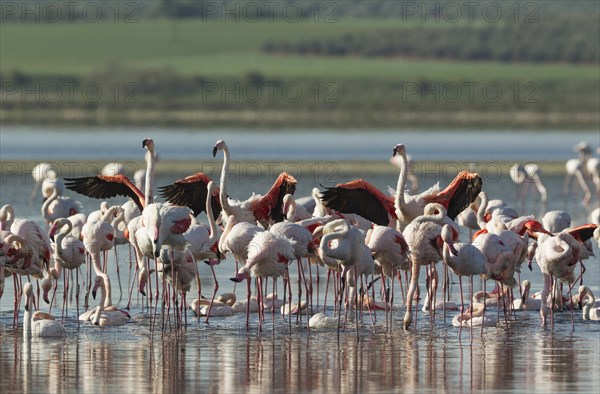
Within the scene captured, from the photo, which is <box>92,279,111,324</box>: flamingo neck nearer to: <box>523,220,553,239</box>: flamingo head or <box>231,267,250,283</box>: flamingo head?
<box>231,267,250,283</box>: flamingo head

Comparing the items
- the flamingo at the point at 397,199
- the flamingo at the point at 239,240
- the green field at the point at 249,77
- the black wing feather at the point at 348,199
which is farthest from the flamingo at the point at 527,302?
the green field at the point at 249,77

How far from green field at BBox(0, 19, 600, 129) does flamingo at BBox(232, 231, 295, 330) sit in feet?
147

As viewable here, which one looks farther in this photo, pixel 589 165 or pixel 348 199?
→ pixel 589 165

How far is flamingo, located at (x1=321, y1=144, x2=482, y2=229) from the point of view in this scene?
1402cm

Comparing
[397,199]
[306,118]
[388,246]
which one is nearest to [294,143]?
[306,118]

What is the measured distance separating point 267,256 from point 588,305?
2987mm

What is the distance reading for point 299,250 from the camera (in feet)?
40.9

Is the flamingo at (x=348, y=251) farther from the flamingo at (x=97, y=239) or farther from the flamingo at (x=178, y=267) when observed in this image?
the flamingo at (x=97, y=239)

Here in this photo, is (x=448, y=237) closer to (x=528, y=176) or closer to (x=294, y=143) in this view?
(x=528, y=176)

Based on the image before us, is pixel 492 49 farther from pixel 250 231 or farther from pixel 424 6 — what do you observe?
pixel 250 231

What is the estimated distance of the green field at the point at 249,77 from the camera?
62125 mm

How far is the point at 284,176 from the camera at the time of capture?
14.4 meters

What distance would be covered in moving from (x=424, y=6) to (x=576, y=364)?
11221 centimetres

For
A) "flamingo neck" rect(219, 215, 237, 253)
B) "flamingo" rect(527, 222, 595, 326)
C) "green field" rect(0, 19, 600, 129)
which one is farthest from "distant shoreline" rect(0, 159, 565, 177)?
"green field" rect(0, 19, 600, 129)
